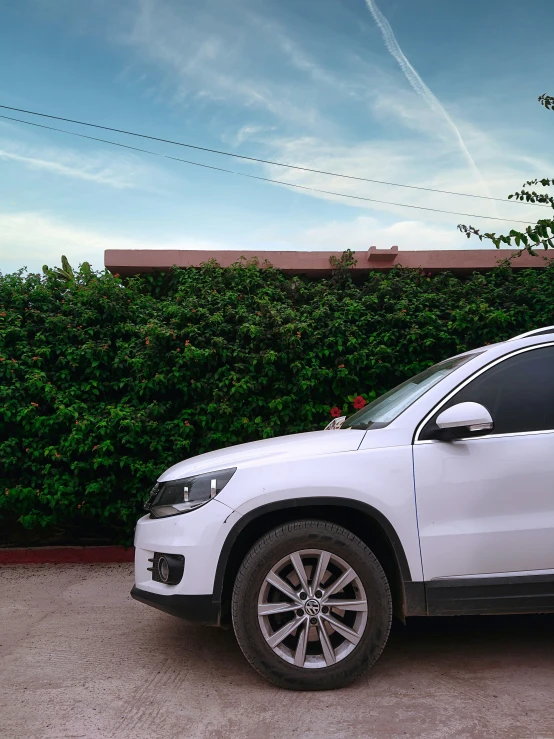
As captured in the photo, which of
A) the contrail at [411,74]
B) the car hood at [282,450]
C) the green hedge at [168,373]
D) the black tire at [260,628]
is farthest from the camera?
the contrail at [411,74]

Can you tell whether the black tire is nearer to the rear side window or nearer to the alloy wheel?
the alloy wheel

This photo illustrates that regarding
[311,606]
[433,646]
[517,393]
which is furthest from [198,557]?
[517,393]

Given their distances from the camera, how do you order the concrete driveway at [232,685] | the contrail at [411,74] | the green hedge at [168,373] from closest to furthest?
the concrete driveway at [232,685] < the green hedge at [168,373] < the contrail at [411,74]

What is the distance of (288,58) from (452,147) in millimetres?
3439

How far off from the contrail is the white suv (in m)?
8.43

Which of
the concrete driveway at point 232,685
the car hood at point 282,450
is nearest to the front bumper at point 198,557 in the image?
the car hood at point 282,450

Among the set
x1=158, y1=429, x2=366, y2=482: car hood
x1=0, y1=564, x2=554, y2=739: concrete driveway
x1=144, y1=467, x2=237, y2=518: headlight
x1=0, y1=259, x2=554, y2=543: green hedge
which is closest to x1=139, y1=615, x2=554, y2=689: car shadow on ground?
x1=0, y1=564, x2=554, y2=739: concrete driveway

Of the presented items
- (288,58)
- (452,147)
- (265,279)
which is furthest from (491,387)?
(288,58)

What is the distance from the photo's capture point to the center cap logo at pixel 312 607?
11.0ft

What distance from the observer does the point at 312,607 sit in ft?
11.0

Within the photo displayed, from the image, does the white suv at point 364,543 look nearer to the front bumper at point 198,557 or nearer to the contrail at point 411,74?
the front bumper at point 198,557

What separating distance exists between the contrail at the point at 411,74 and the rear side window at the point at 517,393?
7866 mm

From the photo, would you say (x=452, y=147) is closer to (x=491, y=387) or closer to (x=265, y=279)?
(x=265, y=279)

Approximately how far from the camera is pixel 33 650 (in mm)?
4164
